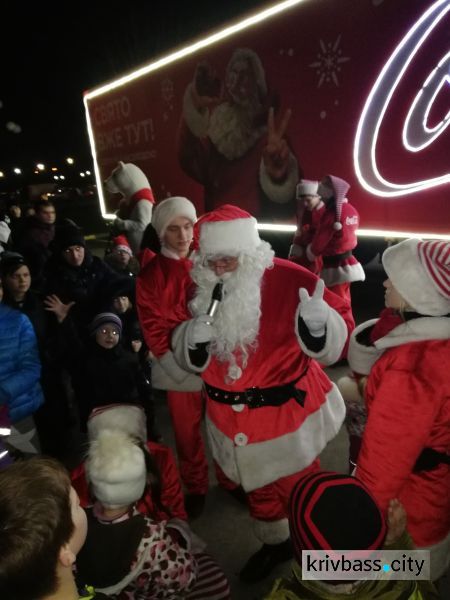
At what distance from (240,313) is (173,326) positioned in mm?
595

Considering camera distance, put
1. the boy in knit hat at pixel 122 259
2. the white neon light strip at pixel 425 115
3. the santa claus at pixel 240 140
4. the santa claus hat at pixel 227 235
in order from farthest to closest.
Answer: the santa claus at pixel 240 140 → the boy in knit hat at pixel 122 259 → the white neon light strip at pixel 425 115 → the santa claus hat at pixel 227 235

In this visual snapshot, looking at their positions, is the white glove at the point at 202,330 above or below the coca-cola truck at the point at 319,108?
below

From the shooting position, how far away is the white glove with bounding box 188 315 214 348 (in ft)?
6.86

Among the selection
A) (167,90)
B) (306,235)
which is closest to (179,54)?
(167,90)

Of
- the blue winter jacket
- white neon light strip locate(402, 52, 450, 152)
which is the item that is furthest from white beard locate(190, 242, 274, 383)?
white neon light strip locate(402, 52, 450, 152)

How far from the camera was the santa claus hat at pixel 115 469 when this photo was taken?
1.59 m

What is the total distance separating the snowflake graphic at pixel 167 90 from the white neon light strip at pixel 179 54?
0.29 meters

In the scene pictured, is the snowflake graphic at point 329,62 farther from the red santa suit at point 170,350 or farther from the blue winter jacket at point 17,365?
the blue winter jacket at point 17,365

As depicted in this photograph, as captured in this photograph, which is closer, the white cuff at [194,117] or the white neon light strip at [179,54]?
the white neon light strip at [179,54]

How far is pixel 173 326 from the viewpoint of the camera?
8.41 feet

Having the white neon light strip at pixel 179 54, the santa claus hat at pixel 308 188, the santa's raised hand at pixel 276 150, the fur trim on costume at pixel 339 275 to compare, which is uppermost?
the white neon light strip at pixel 179 54

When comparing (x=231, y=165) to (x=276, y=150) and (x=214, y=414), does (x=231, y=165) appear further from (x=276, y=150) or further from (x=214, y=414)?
(x=214, y=414)

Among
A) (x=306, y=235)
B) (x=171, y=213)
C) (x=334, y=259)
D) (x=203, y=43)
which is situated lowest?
(x=334, y=259)

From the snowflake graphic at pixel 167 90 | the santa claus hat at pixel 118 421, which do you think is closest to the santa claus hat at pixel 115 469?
the santa claus hat at pixel 118 421
